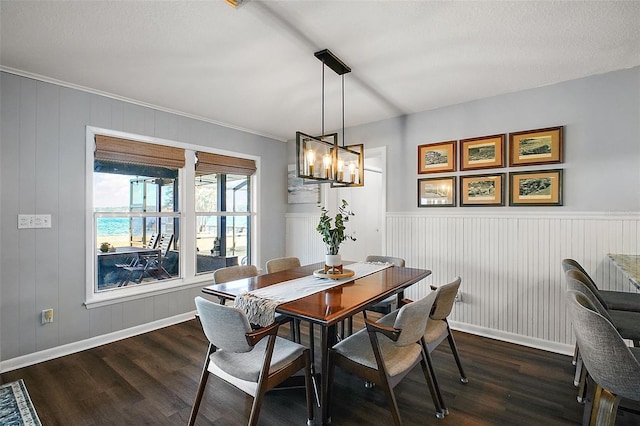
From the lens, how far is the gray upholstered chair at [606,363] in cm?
128

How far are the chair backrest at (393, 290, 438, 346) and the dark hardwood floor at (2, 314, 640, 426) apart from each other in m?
0.62

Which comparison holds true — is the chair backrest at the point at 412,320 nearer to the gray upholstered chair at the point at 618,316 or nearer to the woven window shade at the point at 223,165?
the gray upholstered chair at the point at 618,316

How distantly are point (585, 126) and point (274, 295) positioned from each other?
307 centimetres

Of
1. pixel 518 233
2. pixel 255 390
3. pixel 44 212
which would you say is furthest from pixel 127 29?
pixel 518 233

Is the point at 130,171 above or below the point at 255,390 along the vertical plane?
above

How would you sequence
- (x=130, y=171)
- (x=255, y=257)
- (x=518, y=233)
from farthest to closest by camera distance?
1. (x=255, y=257)
2. (x=130, y=171)
3. (x=518, y=233)

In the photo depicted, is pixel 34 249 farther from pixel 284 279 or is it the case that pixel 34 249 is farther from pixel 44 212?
pixel 284 279

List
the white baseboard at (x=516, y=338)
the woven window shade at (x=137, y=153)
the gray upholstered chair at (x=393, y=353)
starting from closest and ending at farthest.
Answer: the gray upholstered chair at (x=393, y=353) < the white baseboard at (x=516, y=338) < the woven window shade at (x=137, y=153)

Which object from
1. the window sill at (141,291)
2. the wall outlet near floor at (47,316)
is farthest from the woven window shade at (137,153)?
the wall outlet near floor at (47,316)

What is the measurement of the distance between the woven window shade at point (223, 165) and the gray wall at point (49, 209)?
2.39 ft

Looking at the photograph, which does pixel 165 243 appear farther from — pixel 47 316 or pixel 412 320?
pixel 412 320

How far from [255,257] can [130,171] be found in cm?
200

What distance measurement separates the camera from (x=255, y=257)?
15.4 ft

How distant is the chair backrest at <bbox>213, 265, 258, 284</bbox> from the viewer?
254 centimetres
